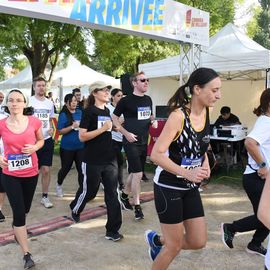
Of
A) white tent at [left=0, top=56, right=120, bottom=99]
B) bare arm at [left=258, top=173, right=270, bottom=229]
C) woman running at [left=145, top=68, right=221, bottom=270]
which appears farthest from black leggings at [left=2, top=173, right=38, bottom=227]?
white tent at [left=0, top=56, right=120, bottom=99]

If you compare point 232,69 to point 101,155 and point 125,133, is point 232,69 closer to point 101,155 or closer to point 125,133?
point 125,133

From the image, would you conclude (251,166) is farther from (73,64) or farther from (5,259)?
(73,64)

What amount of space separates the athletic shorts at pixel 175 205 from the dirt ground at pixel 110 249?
102 cm

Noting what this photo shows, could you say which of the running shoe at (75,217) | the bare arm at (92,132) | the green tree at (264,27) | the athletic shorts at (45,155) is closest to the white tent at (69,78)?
the athletic shorts at (45,155)

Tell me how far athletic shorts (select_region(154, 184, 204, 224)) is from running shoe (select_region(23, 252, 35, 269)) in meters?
1.55

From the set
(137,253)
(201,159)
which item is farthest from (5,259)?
(201,159)

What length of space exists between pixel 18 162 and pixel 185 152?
1767mm

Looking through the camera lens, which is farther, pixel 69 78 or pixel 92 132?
pixel 69 78

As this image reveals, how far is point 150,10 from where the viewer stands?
24.1ft

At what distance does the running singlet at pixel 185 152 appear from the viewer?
9.69 ft

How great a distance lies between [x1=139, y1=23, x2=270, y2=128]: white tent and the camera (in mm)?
10055

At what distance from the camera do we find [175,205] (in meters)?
3.02

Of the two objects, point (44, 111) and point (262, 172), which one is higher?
point (44, 111)

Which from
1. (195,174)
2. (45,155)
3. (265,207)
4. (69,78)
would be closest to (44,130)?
(45,155)
